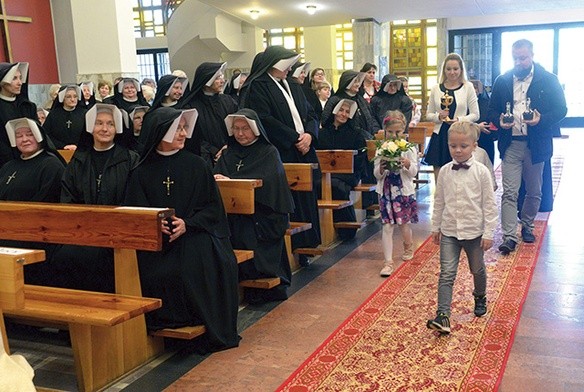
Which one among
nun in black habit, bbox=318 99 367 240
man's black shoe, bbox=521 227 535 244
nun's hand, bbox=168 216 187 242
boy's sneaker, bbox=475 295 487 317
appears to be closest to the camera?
nun's hand, bbox=168 216 187 242

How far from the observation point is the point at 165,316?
158 inches

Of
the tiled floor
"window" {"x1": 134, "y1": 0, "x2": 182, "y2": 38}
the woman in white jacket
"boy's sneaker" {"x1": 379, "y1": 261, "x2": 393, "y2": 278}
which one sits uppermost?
"window" {"x1": 134, "y1": 0, "x2": 182, "y2": 38}

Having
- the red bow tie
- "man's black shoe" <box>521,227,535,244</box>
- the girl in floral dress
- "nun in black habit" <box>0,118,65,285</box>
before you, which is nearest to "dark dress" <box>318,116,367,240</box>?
the girl in floral dress

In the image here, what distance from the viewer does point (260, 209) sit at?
5.04 meters

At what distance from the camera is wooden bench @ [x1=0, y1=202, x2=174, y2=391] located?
3572 millimetres

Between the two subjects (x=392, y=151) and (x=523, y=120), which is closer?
(x=392, y=151)

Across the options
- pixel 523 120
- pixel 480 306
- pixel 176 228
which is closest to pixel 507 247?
pixel 523 120

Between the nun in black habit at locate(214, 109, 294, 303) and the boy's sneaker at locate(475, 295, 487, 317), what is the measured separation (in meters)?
1.46

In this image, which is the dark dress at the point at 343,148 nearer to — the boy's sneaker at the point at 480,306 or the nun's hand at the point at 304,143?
the nun's hand at the point at 304,143

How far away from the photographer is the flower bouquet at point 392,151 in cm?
542

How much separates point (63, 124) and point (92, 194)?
4034mm

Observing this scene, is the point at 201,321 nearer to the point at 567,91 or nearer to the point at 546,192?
the point at 546,192

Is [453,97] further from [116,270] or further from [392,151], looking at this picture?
[116,270]

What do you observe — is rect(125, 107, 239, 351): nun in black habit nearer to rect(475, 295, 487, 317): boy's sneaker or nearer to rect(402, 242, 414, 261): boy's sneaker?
rect(475, 295, 487, 317): boy's sneaker
